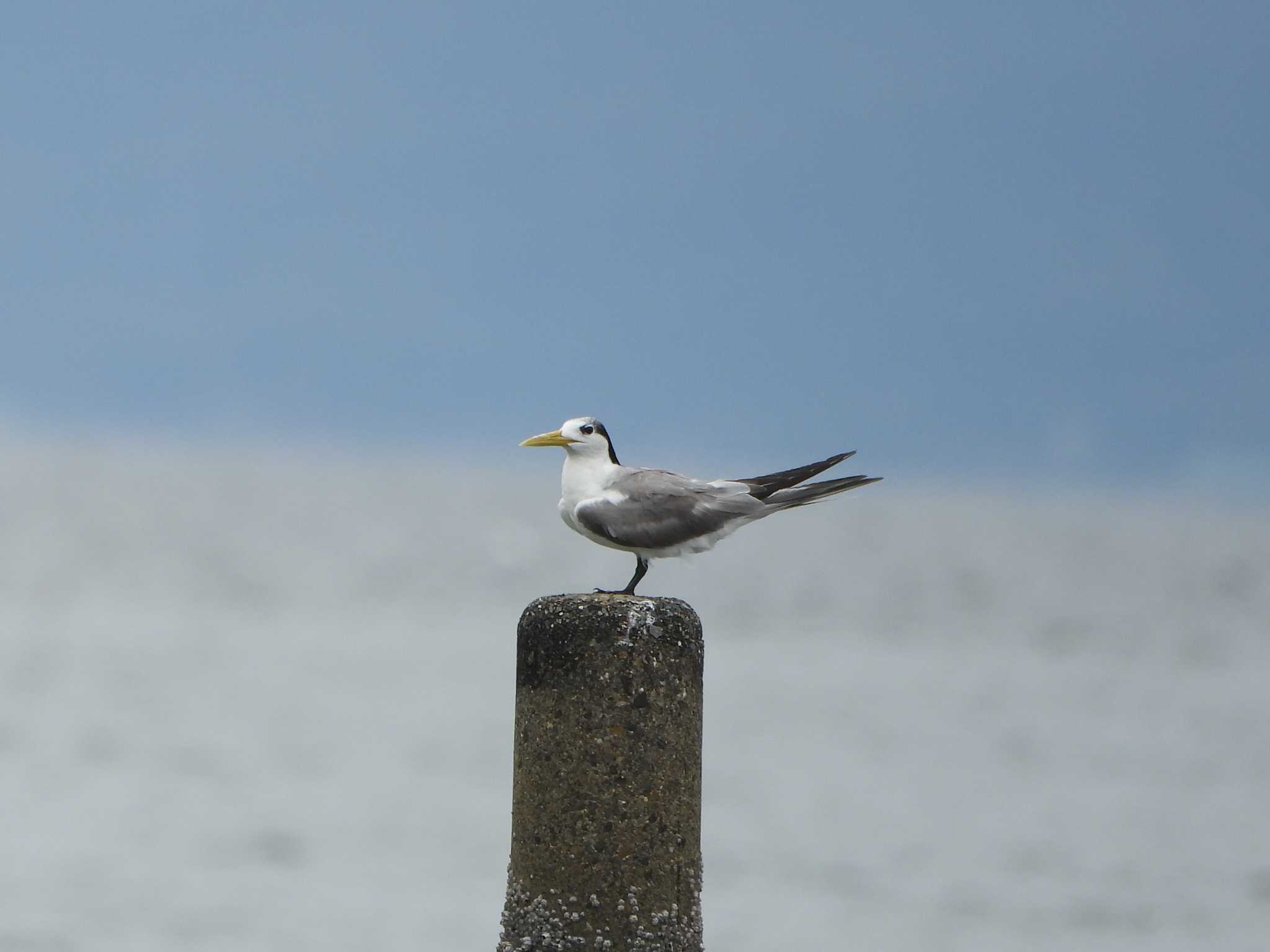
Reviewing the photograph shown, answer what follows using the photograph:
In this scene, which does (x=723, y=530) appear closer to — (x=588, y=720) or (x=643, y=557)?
(x=643, y=557)

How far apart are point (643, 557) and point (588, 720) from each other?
1225 mm

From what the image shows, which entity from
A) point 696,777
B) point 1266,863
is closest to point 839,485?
point 696,777

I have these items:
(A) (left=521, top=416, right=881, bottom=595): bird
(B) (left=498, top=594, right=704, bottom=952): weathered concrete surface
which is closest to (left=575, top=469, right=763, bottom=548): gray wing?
(A) (left=521, top=416, right=881, bottom=595): bird

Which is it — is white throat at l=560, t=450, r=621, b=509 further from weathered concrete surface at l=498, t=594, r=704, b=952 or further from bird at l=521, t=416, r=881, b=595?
weathered concrete surface at l=498, t=594, r=704, b=952

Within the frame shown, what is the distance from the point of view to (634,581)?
25.5 feet

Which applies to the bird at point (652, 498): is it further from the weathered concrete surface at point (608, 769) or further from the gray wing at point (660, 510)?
the weathered concrete surface at point (608, 769)

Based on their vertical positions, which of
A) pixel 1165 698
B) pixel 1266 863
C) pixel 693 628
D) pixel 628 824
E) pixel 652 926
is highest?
pixel 1165 698

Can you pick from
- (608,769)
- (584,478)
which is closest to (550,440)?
(584,478)

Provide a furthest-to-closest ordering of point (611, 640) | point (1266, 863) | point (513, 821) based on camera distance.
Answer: point (1266, 863) → point (513, 821) → point (611, 640)

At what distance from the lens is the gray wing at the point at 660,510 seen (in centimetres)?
788

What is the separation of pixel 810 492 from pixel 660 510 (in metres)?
0.88

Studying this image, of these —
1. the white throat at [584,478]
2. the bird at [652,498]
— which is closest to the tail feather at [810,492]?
the bird at [652,498]

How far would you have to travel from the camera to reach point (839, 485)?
8.02 metres

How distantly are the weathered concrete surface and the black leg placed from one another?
15 centimetres
